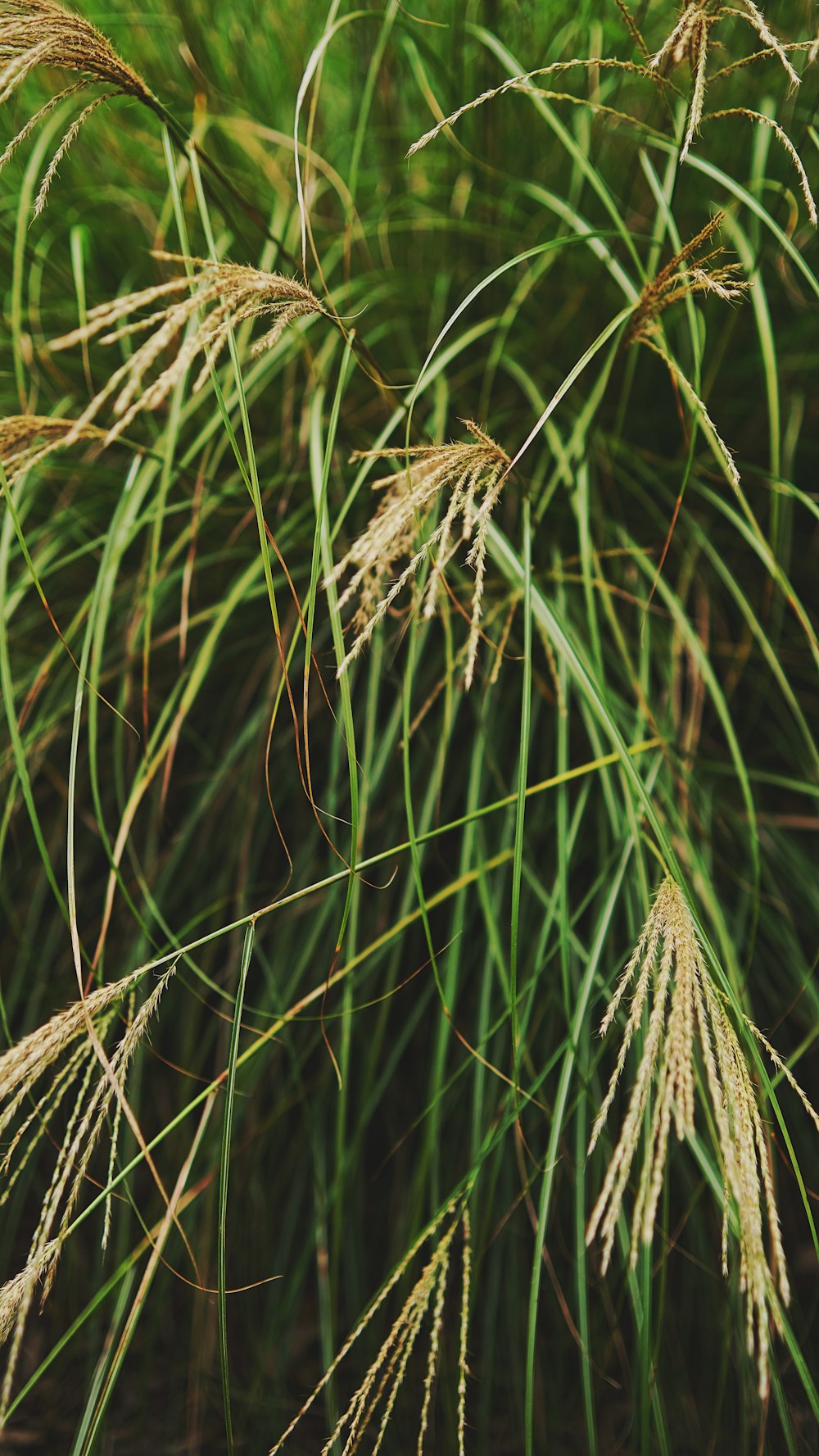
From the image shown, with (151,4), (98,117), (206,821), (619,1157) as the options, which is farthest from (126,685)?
(151,4)

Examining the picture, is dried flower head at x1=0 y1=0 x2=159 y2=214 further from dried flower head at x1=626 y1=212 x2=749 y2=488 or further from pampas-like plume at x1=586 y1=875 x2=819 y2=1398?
pampas-like plume at x1=586 y1=875 x2=819 y2=1398

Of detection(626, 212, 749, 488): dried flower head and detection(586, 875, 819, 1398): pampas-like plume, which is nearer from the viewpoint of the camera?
detection(586, 875, 819, 1398): pampas-like plume

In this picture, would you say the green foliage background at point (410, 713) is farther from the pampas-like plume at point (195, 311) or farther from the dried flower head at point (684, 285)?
the pampas-like plume at point (195, 311)

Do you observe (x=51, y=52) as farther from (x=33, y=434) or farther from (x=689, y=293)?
(x=689, y=293)

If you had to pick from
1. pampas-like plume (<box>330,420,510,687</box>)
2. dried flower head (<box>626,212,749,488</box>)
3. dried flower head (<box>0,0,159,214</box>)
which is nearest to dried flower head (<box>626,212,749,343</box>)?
dried flower head (<box>626,212,749,488</box>)

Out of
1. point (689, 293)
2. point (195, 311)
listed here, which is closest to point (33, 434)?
point (195, 311)

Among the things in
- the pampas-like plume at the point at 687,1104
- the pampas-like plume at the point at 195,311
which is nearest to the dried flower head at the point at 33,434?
the pampas-like plume at the point at 195,311

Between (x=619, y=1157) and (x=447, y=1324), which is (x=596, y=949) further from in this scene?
(x=447, y=1324)
